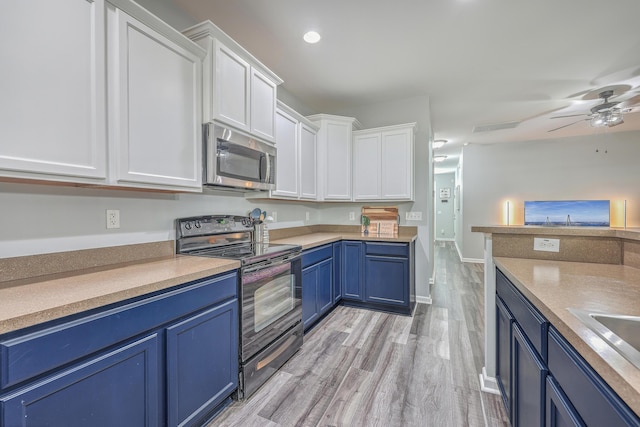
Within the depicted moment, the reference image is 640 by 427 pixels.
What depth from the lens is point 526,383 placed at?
120 centimetres

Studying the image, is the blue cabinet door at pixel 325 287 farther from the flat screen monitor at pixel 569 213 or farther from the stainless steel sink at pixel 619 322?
the flat screen monitor at pixel 569 213

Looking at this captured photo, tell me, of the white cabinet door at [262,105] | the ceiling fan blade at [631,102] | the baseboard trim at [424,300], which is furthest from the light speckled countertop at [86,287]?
the ceiling fan blade at [631,102]

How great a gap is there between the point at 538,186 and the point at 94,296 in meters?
7.46

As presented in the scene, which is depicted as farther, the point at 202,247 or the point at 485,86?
the point at 485,86

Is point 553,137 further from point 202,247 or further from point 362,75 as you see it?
point 202,247

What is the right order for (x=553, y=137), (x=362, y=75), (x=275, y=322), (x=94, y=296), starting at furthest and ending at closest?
(x=553, y=137)
(x=362, y=75)
(x=275, y=322)
(x=94, y=296)

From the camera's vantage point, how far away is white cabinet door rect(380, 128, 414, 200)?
3391mm

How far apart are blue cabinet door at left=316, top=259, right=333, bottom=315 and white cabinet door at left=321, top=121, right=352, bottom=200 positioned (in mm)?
929

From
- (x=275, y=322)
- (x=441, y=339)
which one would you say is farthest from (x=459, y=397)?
(x=275, y=322)

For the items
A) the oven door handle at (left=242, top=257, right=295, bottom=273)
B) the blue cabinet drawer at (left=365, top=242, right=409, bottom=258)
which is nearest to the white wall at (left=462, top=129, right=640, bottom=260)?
the blue cabinet drawer at (left=365, top=242, right=409, bottom=258)

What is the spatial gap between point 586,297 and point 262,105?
233cm

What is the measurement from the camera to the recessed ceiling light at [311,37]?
2.35 m

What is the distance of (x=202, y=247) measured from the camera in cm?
215

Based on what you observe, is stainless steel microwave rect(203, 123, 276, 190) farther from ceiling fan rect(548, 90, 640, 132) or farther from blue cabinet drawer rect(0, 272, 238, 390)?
ceiling fan rect(548, 90, 640, 132)
